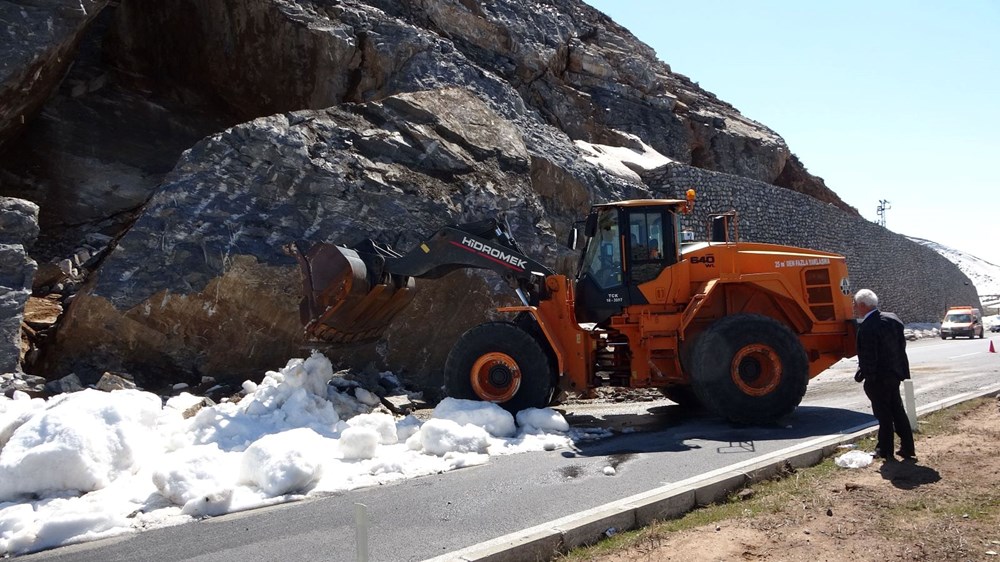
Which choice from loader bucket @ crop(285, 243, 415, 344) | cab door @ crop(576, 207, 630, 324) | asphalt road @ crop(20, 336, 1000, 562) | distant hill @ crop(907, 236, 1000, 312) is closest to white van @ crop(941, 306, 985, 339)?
asphalt road @ crop(20, 336, 1000, 562)

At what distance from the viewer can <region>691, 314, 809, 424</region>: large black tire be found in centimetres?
834

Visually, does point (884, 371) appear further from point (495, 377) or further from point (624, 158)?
point (624, 158)

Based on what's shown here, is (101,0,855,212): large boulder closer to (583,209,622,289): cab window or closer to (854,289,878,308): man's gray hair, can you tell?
(583,209,622,289): cab window

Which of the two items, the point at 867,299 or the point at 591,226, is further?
the point at 591,226

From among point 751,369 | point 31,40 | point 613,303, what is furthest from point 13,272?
point 751,369

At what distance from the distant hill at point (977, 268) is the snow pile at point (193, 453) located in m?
92.6

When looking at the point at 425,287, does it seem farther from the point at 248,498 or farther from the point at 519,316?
the point at 248,498

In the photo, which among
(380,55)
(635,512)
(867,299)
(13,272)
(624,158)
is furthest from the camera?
(624,158)

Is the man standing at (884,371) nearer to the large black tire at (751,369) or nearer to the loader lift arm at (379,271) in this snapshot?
the large black tire at (751,369)

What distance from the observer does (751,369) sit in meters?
8.48

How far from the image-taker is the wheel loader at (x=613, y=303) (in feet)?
28.4

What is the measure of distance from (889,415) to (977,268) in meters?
111

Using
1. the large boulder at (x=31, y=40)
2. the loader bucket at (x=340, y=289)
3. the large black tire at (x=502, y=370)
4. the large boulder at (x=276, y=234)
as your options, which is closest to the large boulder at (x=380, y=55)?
the large boulder at (x=276, y=234)

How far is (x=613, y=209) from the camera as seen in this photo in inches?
361
